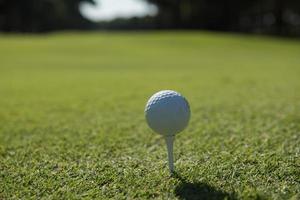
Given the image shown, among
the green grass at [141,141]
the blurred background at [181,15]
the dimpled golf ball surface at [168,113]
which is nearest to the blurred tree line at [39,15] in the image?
the blurred background at [181,15]

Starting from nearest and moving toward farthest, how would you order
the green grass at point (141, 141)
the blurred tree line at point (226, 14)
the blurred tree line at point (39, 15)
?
the green grass at point (141, 141) → the blurred tree line at point (226, 14) → the blurred tree line at point (39, 15)

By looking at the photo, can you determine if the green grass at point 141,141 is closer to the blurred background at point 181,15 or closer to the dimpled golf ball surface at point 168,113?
the dimpled golf ball surface at point 168,113

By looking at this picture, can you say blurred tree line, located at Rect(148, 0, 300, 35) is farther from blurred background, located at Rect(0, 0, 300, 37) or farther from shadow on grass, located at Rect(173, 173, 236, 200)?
shadow on grass, located at Rect(173, 173, 236, 200)

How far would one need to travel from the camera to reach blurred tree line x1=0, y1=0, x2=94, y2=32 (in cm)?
5021

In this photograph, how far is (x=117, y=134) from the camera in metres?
5.73

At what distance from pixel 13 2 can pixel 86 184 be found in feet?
163

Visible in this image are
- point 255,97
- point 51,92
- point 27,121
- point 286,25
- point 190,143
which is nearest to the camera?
point 190,143

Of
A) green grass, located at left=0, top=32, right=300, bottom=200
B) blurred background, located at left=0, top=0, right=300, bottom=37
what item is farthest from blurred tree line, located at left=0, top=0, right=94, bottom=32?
green grass, located at left=0, top=32, right=300, bottom=200

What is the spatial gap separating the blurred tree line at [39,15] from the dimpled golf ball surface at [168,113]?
49232 mm

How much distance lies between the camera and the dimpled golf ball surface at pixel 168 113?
367 centimetres

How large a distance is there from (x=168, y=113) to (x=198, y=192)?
67 cm

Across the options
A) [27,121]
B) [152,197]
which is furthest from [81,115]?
[152,197]

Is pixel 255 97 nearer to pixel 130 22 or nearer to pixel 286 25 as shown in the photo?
pixel 286 25

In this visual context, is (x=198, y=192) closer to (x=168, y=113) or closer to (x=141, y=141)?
(x=168, y=113)
